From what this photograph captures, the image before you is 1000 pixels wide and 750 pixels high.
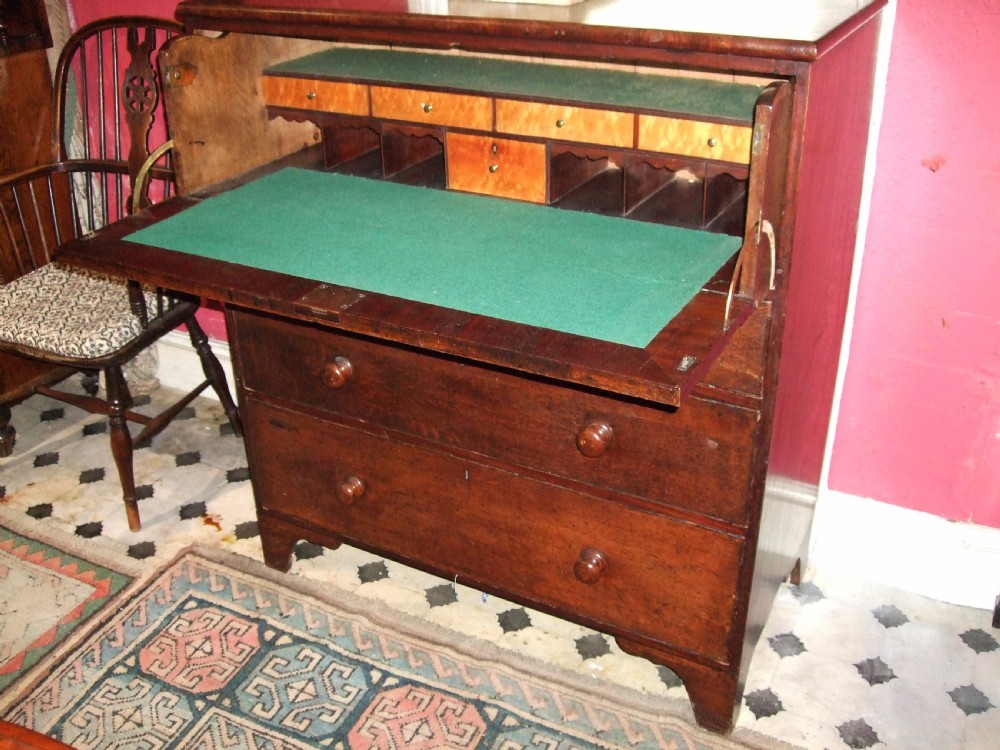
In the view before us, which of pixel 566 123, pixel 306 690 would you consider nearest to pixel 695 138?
pixel 566 123

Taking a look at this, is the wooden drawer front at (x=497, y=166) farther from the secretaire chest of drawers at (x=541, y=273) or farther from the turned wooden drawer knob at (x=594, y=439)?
the turned wooden drawer knob at (x=594, y=439)

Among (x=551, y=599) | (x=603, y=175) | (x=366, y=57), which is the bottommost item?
(x=551, y=599)

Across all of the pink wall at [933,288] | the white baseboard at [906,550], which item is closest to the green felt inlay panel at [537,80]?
the pink wall at [933,288]

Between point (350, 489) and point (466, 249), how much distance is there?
0.77 m

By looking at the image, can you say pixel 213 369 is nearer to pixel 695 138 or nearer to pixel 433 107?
pixel 433 107

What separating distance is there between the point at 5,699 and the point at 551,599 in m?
1.30

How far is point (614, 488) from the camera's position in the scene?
204 centimetres

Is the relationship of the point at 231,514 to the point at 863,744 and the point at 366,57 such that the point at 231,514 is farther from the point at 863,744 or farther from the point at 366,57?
the point at 863,744

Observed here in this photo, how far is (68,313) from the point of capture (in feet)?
9.34

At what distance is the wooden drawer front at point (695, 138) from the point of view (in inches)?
74.0

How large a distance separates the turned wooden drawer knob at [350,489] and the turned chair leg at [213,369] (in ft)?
2.58

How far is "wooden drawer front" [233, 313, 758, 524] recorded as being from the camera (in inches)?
75.0

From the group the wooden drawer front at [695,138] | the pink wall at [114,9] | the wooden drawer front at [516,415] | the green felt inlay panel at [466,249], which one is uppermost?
the pink wall at [114,9]

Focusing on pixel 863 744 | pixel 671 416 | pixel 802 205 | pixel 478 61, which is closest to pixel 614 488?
pixel 671 416
